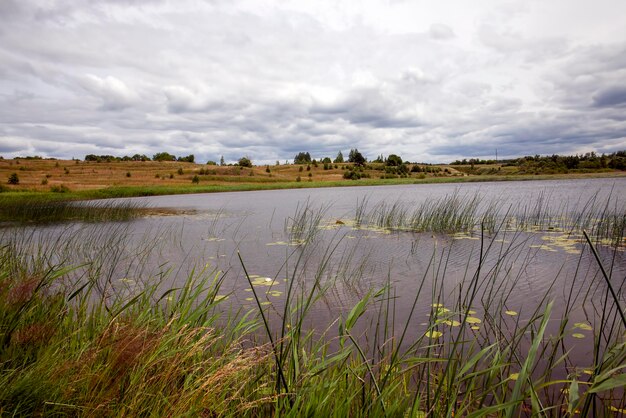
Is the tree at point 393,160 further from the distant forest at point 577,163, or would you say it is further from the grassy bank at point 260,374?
the grassy bank at point 260,374

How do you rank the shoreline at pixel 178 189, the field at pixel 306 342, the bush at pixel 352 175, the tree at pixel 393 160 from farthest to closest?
1. the tree at pixel 393 160
2. the bush at pixel 352 175
3. the shoreline at pixel 178 189
4. the field at pixel 306 342

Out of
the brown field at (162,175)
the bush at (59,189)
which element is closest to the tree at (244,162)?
the brown field at (162,175)

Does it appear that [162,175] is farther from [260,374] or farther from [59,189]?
[260,374]

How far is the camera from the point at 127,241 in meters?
11.9

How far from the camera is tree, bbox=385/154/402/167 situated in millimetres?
77988

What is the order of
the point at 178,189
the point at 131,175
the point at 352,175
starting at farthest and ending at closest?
1. the point at 352,175
2. the point at 131,175
3. the point at 178,189

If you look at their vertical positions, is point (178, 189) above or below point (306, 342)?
above

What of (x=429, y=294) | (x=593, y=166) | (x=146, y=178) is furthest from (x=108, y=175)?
(x=593, y=166)

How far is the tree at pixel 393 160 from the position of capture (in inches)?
3070

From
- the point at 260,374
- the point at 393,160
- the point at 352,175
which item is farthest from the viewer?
the point at 393,160

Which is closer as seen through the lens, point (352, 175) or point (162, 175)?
point (162, 175)

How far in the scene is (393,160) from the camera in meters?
79.2

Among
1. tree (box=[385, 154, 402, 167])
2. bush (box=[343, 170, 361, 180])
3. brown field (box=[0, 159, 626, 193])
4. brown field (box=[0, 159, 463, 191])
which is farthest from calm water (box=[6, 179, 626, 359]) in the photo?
tree (box=[385, 154, 402, 167])

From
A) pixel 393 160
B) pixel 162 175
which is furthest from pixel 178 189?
pixel 393 160
